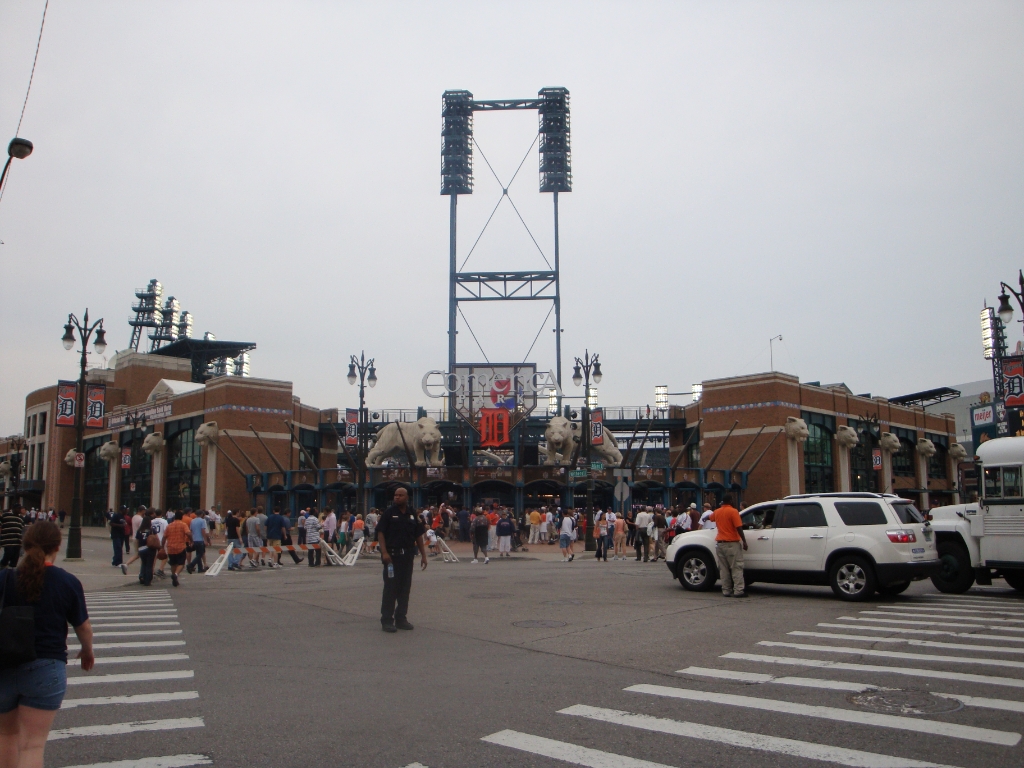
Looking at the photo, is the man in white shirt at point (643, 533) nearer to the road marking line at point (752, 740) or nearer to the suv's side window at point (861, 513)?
the suv's side window at point (861, 513)

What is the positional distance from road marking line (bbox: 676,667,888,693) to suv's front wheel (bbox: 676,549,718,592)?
22.9 feet

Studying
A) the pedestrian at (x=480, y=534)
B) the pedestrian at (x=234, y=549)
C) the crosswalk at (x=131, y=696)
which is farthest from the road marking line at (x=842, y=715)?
the pedestrian at (x=480, y=534)

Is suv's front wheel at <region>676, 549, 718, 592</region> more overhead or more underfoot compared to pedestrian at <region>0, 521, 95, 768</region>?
A: more underfoot

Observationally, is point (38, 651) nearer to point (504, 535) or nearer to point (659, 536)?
point (659, 536)

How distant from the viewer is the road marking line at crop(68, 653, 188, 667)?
8828 mm

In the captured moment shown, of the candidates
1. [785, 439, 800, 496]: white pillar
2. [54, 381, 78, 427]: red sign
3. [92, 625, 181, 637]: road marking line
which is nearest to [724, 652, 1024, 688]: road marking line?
[92, 625, 181, 637]: road marking line

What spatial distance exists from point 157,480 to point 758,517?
44.2m

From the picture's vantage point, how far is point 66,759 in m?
5.58

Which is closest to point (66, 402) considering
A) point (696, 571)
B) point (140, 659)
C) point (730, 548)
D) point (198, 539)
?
point (198, 539)

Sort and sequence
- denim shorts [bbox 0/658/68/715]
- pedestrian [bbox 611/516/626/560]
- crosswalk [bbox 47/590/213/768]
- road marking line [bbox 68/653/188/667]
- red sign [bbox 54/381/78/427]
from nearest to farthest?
denim shorts [bbox 0/658/68/715] < crosswalk [bbox 47/590/213/768] < road marking line [bbox 68/653/188/667] < pedestrian [bbox 611/516/626/560] < red sign [bbox 54/381/78/427]

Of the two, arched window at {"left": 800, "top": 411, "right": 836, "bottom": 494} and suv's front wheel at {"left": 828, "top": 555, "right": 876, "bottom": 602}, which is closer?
suv's front wheel at {"left": 828, "top": 555, "right": 876, "bottom": 602}

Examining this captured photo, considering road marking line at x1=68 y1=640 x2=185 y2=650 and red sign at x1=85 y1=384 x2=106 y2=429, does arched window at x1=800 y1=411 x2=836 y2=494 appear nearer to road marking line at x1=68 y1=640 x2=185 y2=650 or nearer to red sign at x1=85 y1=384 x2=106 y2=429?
red sign at x1=85 y1=384 x2=106 y2=429

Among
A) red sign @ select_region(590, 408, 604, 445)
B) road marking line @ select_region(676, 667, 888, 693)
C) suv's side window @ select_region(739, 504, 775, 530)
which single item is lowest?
road marking line @ select_region(676, 667, 888, 693)

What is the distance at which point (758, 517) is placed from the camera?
15.2m
